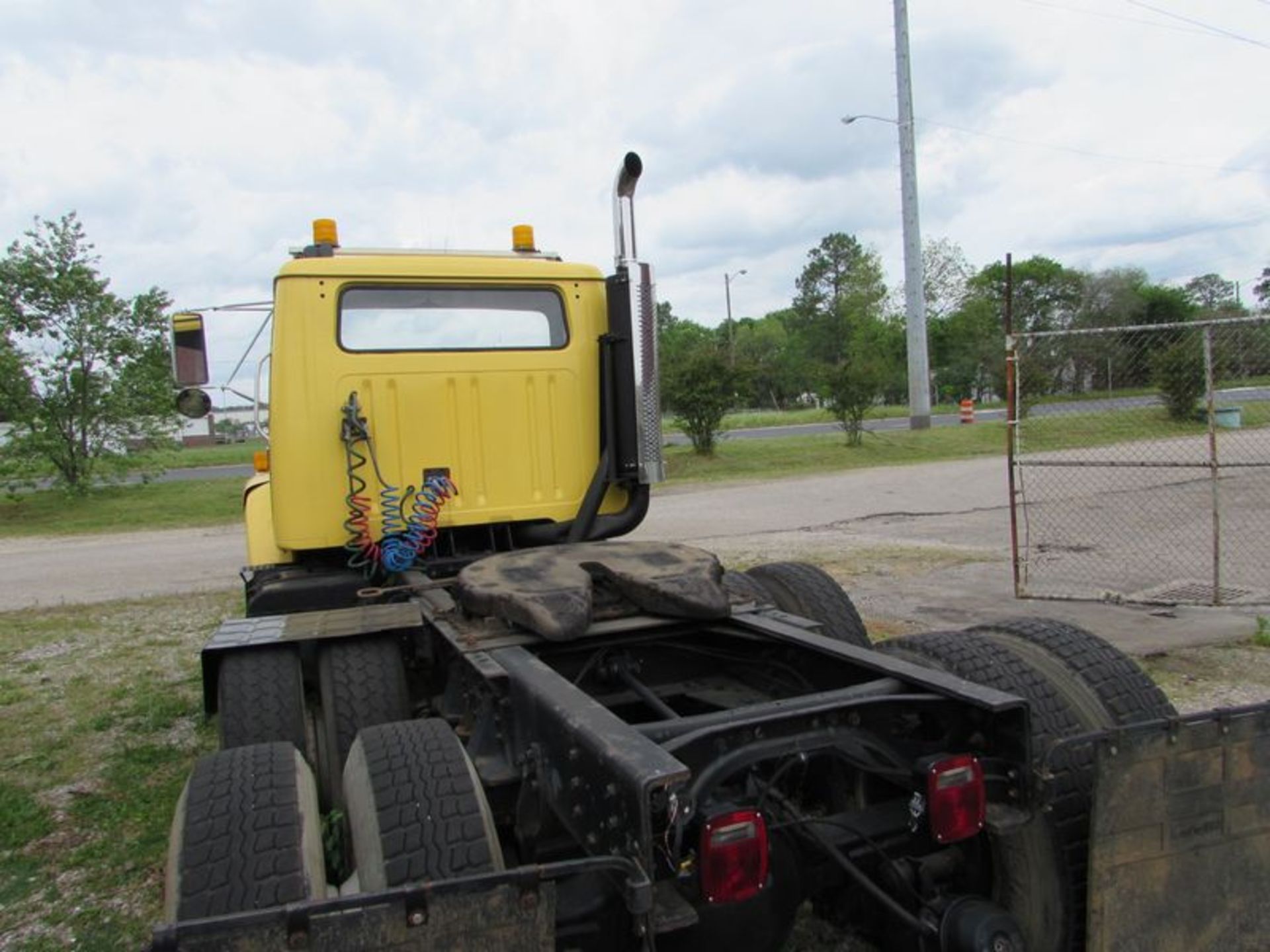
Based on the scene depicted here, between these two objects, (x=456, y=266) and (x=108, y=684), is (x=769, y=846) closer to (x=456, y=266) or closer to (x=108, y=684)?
(x=456, y=266)

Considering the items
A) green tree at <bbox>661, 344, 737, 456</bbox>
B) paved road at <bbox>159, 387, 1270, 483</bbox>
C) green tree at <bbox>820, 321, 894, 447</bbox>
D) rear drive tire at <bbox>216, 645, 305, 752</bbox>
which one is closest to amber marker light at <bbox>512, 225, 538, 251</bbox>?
rear drive tire at <bbox>216, 645, 305, 752</bbox>

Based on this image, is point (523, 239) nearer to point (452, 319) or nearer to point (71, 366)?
point (452, 319)

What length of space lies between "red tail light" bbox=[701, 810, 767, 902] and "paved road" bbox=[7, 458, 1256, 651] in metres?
5.09

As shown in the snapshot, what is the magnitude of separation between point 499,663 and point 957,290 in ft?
198

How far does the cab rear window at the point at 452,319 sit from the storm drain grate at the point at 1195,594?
16.5 feet

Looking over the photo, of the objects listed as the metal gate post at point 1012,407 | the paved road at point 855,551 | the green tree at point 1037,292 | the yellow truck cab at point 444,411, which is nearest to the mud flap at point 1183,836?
the yellow truck cab at point 444,411

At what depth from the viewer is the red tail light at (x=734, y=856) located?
2117mm

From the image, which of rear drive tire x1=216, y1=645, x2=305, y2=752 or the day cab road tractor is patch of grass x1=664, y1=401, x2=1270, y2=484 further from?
rear drive tire x1=216, y1=645, x2=305, y2=752

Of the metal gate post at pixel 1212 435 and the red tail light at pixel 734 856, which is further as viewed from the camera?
the metal gate post at pixel 1212 435

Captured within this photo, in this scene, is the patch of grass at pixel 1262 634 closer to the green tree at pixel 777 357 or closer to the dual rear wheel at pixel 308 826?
the dual rear wheel at pixel 308 826

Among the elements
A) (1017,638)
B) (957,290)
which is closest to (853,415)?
(1017,638)

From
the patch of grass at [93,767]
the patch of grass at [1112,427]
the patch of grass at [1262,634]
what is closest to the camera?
the patch of grass at [93,767]

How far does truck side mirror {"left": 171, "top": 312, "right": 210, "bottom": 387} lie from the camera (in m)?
4.88

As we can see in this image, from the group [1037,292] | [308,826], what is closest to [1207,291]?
[1037,292]
